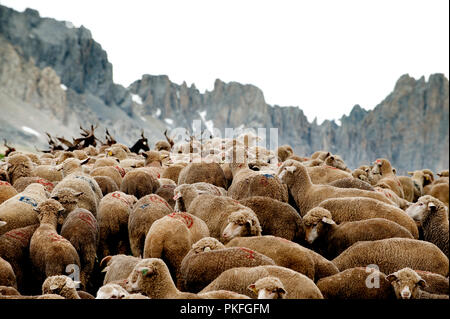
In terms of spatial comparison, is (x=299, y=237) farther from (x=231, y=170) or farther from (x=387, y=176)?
(x=387, y=176)

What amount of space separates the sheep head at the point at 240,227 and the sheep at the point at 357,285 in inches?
45.3

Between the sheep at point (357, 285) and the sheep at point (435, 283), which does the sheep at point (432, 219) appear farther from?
the sheep at point (357, 285)

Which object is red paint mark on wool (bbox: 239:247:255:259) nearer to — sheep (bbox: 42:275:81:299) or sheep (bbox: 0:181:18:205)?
sheep (bbox: 42:275:81:299)

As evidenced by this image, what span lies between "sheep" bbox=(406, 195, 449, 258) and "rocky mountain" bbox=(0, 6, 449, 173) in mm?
60049

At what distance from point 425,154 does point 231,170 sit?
57042 mm

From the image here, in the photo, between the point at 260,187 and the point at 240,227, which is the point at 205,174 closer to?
the point at 260,187

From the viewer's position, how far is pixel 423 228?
21.6ft

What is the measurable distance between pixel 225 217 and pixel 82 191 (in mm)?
2698

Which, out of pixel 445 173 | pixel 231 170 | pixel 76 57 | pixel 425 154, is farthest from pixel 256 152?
pixel 76 57

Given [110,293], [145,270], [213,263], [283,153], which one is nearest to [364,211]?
[213,263]

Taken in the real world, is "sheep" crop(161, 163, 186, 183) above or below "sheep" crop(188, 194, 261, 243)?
above

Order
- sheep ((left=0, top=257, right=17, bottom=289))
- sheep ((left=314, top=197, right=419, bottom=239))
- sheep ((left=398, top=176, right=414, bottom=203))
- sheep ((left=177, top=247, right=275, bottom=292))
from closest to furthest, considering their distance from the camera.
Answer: sheep ((left=177, top=247, right=275, bottom=292)) → sheep ((left=0, top=257, right=17, bottom=289)) → sheep ((left=314, top=197, right=419, bottom=239)) → sheep ((left=398, top=176, right=414, bottom=203))

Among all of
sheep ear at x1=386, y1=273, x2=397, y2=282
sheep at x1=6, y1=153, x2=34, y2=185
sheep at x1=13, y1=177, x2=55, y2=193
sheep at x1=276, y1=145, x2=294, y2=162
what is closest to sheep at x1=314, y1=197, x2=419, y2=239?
sheep ear at x1=386, y1=273, x2=397, y2=282

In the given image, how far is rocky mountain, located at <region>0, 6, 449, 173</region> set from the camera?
6875cm
